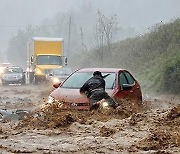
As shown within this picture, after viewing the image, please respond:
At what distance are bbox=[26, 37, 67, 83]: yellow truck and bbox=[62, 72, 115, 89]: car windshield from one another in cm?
2182

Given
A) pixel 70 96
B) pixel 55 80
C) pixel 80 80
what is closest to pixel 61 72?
pixel 55 80

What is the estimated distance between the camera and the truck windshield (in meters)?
36.7

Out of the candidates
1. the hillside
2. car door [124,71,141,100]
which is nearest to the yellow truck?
the hillside

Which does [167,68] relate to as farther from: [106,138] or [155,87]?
[106,138]

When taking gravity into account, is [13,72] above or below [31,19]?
below

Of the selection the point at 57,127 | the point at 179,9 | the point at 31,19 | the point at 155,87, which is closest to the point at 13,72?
the point at 155,87

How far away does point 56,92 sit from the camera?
1286cm

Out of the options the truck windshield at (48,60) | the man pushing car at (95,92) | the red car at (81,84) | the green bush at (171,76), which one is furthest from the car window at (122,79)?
the truck windshield at (48,60)

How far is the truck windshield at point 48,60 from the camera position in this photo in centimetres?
3669

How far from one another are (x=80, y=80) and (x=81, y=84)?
0.91 feet

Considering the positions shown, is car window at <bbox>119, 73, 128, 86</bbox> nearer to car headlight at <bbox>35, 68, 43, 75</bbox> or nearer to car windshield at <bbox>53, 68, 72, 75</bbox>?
car windshield at <bbox>53, 68, 72, 75</bbox>

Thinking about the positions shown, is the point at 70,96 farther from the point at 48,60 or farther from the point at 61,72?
the point at 48,60

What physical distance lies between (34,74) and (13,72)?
2.81 meters

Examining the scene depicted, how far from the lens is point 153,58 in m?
37.3
